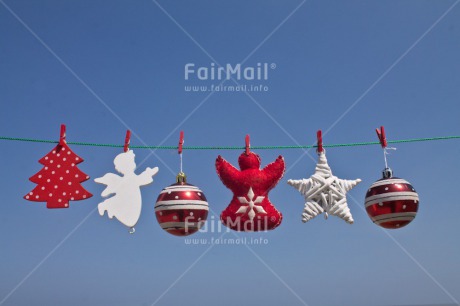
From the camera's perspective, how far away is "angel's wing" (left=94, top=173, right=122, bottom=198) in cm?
470

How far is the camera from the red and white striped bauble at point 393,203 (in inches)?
182

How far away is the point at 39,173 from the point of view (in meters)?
4.75

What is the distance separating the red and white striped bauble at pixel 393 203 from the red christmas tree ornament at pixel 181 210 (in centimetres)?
148

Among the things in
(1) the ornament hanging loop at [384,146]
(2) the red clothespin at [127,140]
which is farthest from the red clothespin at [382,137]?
(2) the red clothespin at [127,140]

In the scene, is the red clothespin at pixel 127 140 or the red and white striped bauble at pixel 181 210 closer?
the red and white striped bauble at pixel 181 210

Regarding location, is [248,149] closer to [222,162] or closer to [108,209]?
[222,162]

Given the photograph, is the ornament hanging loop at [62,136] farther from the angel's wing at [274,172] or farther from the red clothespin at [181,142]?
the angel's wing at [274,172]

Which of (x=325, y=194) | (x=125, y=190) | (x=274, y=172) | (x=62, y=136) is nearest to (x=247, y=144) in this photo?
(x=274, y=172)

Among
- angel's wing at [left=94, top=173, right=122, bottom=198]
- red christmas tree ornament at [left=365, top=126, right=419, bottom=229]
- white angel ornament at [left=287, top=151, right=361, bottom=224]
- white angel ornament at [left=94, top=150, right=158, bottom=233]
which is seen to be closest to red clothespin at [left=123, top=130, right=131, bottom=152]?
white angel ornament at [left=94, top=150, right=158, bottom=233]

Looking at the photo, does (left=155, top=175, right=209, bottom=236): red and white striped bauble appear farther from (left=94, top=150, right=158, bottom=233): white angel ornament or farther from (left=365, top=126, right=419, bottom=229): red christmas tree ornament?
(left=365, top=126, right=419, bottom=229): red christmas tree ornament

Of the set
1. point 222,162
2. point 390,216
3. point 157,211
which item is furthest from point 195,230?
point 390,216

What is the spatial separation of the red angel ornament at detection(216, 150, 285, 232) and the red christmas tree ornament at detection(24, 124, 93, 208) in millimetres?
1216

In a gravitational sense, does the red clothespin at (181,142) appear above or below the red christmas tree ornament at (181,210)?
above

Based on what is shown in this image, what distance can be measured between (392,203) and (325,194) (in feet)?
1.87
